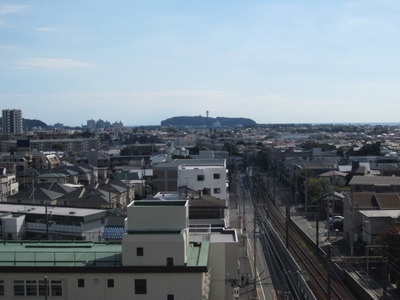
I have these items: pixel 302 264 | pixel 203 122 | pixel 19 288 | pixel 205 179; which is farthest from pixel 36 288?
pixel 203 122

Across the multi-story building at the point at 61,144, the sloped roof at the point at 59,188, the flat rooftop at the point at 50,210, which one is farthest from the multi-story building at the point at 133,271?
the multi-story building at the point at 61,144

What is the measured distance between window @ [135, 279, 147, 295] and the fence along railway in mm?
3341

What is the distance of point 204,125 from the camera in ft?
629

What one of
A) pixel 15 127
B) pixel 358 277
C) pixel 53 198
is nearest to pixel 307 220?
pixel 358 277

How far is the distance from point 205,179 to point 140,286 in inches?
447

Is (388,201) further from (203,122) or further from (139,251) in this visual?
(203,122)

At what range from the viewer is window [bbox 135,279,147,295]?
21.2 feet

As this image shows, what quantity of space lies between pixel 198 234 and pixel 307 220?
11.8m

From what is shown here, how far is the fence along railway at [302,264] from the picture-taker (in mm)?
11008

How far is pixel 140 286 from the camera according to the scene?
6473 mm

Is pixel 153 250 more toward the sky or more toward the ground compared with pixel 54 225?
more toward the sky

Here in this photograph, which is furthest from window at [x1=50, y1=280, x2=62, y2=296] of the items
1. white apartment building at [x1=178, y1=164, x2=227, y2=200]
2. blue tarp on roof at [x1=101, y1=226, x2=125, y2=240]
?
white apartment building at [x1=178, y1=164, x2=227, y2=200]

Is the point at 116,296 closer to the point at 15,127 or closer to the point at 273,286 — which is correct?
the point at 273,286

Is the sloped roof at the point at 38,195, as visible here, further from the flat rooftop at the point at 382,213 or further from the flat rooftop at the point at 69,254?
the flat rooftop at the point at 69,254
